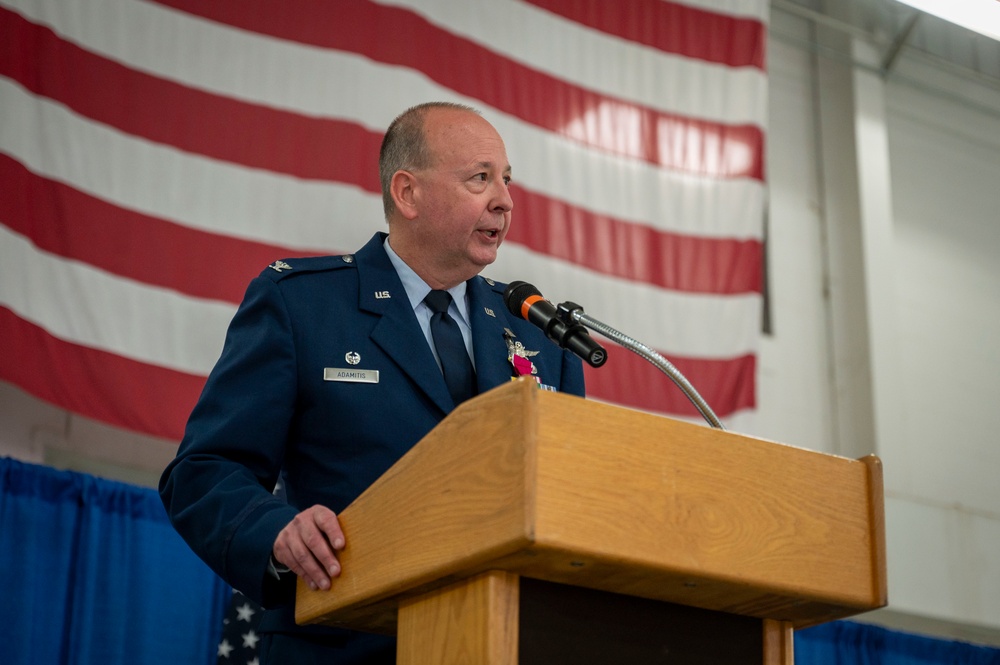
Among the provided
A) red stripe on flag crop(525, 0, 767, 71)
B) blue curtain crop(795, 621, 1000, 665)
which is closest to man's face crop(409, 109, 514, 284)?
red stripe on flag crop(525, 0, 767, 71)

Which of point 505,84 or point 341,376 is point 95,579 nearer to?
point 341,376

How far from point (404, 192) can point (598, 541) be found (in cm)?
120

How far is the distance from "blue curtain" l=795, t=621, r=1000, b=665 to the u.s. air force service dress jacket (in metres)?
3.54

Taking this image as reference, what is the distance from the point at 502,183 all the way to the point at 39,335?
1850mm

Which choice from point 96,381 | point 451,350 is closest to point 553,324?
point 451,350

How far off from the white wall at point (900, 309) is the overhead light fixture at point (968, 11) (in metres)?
1.40

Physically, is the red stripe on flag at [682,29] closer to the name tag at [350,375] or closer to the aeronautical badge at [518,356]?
the aeronautical badge at [518,356]

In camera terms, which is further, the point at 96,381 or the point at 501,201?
the point at 96,381

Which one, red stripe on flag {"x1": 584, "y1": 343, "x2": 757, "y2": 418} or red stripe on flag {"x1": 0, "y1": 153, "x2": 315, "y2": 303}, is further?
red stripe on flag {"x1": 584, "y1": 343, "x2": 757, "y2": 418}

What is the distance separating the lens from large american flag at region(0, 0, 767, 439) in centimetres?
364

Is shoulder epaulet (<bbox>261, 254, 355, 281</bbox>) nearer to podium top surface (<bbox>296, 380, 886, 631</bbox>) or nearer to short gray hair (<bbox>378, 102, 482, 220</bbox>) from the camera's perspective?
short gray hair (<bbox>378, 102, 482, 220</bbox>)

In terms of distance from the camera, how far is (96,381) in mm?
3543

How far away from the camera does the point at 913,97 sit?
6.84 meters

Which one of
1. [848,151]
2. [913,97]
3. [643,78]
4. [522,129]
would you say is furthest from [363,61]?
[913,97]
